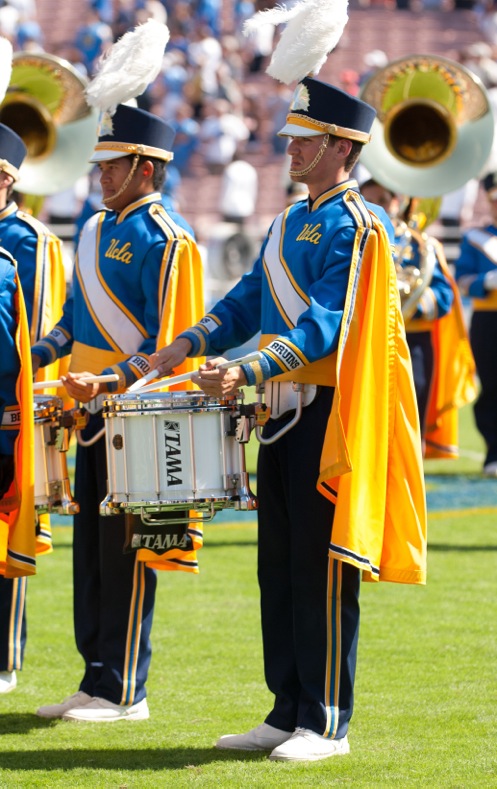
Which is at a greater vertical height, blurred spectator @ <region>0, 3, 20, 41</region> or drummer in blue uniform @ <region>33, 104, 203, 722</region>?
blurred spectator @ <region>0, 3, 20, 41</region>

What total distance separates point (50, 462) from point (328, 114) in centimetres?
151

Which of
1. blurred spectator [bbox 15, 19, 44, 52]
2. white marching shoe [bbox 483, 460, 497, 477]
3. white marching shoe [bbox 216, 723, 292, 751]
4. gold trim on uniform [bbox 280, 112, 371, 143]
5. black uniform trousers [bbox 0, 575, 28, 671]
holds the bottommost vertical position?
white marching shoe [bbox 216, 723, 292, 751]

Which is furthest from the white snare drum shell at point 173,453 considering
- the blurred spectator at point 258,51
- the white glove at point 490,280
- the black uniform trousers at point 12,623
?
the blurred spectator at point 258,51

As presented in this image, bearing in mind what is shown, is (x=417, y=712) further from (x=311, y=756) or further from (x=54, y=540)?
(x=54, y=540)

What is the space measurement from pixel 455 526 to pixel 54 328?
4.24 metres

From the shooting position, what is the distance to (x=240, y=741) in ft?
16.6

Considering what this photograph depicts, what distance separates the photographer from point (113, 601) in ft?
18.4

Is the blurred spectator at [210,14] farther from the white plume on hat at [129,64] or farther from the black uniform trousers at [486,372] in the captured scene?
the white plume on hat at [129,64]

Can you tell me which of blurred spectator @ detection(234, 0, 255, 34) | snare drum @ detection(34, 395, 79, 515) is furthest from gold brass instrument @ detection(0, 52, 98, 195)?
blurred spectator @ detection(234, 0, 255, 34)

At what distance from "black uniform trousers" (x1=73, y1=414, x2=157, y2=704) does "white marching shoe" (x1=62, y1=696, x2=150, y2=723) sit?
2 centimetres

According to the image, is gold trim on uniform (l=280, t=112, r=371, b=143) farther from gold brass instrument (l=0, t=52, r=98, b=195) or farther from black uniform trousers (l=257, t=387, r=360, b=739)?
gold brass instrument (l=0, t=52, r=98, b=195)

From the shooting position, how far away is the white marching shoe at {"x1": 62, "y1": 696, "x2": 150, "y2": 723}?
5.52 m

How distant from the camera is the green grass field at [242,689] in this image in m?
4.76

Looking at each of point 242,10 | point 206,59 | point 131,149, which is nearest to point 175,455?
point 131,149
